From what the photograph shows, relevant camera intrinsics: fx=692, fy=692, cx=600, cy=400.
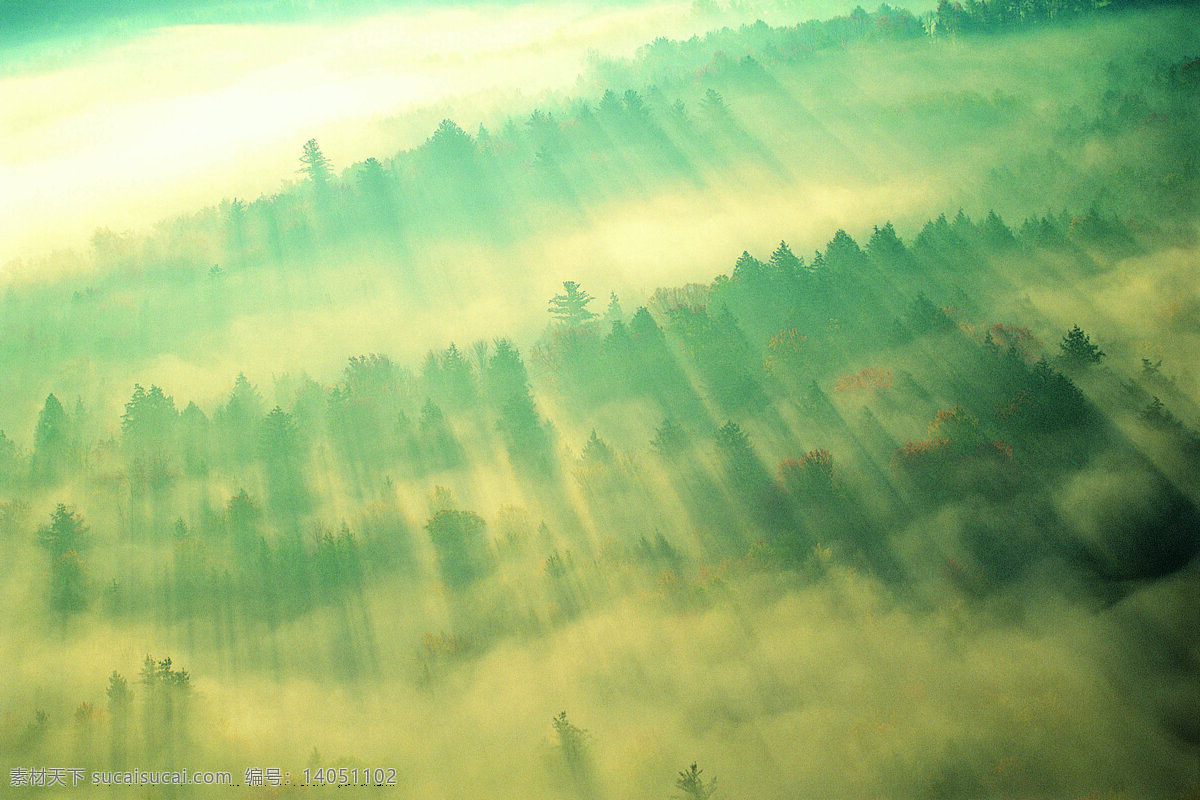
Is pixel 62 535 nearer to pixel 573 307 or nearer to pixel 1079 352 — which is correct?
pixel 573 307

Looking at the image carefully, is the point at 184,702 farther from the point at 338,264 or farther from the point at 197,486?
the point at 338,264

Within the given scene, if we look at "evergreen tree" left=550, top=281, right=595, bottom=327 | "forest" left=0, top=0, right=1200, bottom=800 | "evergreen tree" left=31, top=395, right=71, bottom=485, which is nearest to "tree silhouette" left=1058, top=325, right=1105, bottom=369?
"forest" left=0, top=0, right=1200, bottom=800

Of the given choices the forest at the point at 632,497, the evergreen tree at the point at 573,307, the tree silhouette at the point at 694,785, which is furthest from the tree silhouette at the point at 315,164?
the tree silhouette at the point at 694,785

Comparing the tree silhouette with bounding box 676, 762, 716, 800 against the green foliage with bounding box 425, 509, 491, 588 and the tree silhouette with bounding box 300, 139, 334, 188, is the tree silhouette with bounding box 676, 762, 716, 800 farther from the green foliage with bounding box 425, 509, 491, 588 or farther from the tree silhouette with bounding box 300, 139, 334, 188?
the tree silhouette with bounding box 300, 139, 334, 188

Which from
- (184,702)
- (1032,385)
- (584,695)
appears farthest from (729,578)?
(184,702)

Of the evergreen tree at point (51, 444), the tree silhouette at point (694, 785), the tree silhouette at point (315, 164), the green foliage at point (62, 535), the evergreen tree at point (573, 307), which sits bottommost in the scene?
the tree silhouette at point (694, 785)

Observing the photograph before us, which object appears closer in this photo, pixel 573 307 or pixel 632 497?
pixel 632 497

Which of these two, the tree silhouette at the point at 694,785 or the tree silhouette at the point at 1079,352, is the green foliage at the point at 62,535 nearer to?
the tree silhouette at the point at 694,785

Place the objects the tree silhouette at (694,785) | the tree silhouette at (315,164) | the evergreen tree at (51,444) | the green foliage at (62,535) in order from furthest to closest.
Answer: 1. the tree silhouette at (315,164)
2. the evergreen tree at (51,444)
3. the green foliage at (62,535)
4. the tree silhouette at (694,785)

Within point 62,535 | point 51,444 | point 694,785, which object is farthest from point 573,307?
point 694,785
